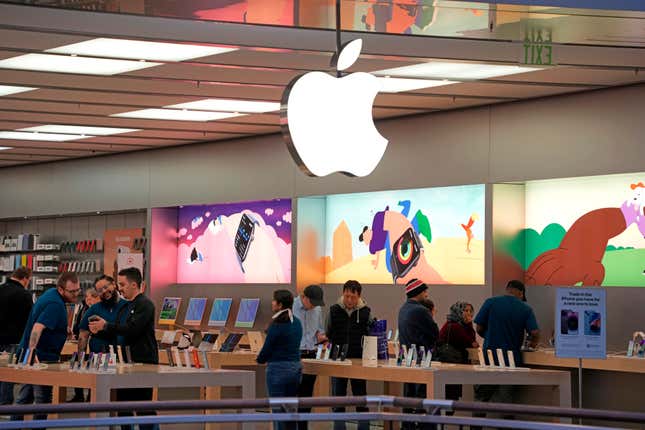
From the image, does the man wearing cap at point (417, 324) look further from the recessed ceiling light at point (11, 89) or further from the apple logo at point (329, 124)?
the apple logo at point (329, 124)

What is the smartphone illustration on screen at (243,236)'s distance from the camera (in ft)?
57.8

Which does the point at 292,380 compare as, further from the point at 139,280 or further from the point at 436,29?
the point at 436,29

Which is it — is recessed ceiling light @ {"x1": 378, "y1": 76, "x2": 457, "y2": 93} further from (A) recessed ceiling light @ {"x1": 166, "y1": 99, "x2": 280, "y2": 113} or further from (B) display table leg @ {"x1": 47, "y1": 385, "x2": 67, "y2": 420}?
(B) display table leg @ {"x1": 47, "y1": 385, "x2": 67, "y2": 420}

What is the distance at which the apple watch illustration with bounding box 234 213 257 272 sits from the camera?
1762 centimetres

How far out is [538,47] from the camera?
29.0 ft

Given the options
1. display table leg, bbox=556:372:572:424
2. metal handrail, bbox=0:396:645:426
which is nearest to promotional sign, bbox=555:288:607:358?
display table leg, bbox=556:372:572:424

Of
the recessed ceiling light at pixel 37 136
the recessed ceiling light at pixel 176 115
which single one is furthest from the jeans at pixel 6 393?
the recessed ceiling light at pixel 37 136

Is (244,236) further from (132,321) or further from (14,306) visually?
(132,321)

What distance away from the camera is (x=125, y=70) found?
1181cm

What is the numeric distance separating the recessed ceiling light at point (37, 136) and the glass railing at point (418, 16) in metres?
9.10

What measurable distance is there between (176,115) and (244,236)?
A: 3.12 metres

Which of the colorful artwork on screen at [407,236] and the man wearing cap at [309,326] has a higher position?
the colorful artwork on screen at [407,236]

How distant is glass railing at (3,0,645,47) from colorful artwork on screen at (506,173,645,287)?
413 centimetres

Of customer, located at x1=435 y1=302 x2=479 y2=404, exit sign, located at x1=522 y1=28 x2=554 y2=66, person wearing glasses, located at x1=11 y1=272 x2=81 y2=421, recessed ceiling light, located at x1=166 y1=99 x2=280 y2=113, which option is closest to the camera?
exit sign, located at x1=522 y1=28 x2=554 y2=66
